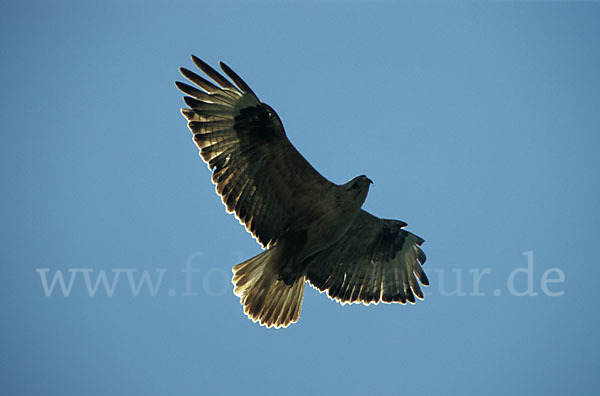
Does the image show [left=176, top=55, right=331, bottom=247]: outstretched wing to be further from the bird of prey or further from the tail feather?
the tail feather

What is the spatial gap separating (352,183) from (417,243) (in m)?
1.82

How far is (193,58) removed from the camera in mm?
7496

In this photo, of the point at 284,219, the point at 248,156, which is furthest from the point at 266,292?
the point at 248,156

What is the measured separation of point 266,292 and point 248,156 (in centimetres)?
176

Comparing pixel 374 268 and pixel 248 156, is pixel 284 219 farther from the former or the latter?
pixel 374 268

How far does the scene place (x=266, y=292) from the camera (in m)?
8.58

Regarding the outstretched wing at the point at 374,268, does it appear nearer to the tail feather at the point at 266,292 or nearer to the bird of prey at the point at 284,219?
the bird of prey at the point at 284,219

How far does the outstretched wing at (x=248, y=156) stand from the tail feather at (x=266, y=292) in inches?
12.4

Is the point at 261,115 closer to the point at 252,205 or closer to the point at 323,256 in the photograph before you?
the point at 252,205

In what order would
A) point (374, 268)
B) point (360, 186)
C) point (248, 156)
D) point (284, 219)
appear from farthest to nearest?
point (374, 268) < point (284, 219) < point (248, 156) < point (360, 186)

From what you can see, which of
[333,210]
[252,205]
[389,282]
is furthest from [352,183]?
[389,282]

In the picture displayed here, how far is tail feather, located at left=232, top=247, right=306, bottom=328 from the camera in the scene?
8.45 m

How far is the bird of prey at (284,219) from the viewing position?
7949 millimetres

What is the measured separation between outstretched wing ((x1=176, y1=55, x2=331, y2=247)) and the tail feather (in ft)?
1.03
